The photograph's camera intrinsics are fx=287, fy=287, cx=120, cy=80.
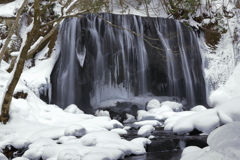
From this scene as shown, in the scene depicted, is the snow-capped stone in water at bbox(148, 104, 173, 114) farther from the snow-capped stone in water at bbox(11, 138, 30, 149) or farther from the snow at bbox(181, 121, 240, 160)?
the snow at bbox(181, 121, 240, 160)

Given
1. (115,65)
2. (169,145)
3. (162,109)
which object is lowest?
(162,109)

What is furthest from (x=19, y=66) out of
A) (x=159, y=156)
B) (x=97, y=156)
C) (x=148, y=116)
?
(x=148, y=116)

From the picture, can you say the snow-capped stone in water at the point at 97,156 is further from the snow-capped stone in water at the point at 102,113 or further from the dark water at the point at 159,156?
the snow-capped stone in water at the point at 102,113

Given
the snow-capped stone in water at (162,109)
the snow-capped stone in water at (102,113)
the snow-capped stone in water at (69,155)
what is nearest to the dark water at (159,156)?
the snow-capped stone in water at (69,155)

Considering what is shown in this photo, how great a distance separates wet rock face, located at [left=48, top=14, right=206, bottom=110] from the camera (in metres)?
12.4

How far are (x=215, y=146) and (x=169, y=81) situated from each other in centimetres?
1215

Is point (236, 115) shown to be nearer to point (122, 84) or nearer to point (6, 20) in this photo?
point (122, 84)

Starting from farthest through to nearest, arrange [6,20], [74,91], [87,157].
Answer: [6,20], [74,91], [87,157]

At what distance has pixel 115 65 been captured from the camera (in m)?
12.9

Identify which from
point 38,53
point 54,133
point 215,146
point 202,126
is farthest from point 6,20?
point 215,146

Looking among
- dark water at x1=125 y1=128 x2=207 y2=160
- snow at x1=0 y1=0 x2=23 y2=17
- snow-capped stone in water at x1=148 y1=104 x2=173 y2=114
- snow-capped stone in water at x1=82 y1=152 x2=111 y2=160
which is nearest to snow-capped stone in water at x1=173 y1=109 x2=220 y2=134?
dark water at x1=125 y1=128 x2=207 y2=160

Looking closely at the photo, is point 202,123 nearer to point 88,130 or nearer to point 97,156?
point 88,130

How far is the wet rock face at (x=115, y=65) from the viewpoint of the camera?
1235cm

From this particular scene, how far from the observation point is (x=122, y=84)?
12.9 m
